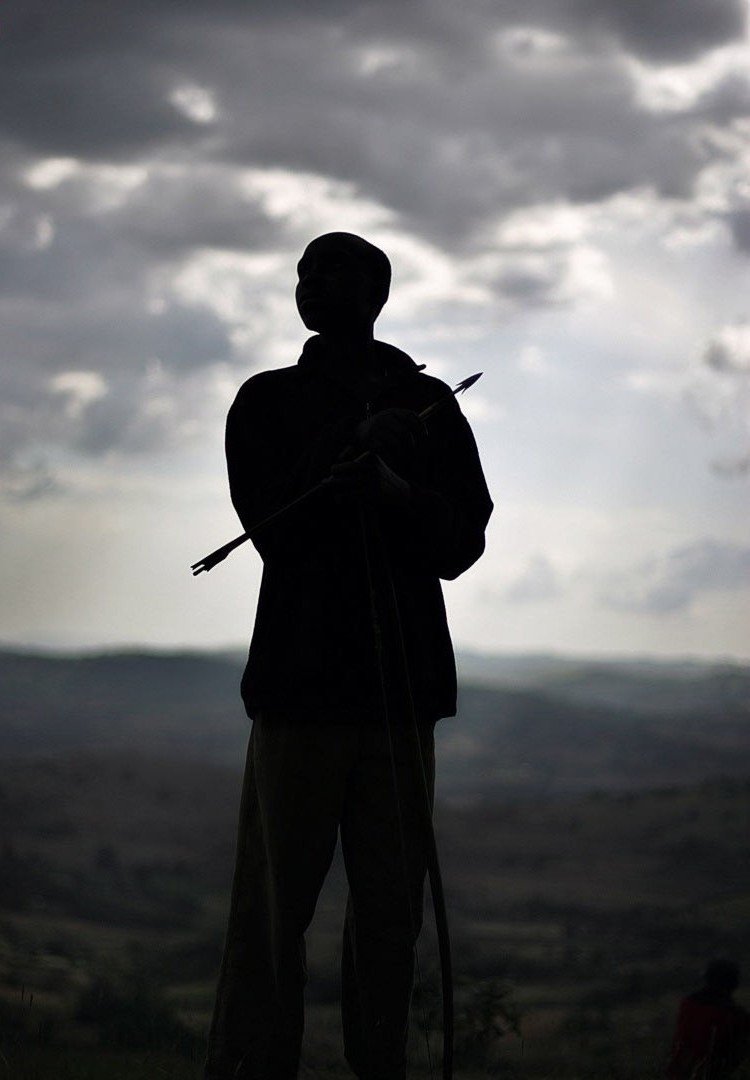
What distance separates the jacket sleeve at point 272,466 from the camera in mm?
3695

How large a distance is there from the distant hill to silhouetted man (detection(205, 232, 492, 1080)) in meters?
45.5

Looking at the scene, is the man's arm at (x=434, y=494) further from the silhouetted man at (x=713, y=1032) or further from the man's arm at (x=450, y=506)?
the silhouetted man at (x=713, y=1032)

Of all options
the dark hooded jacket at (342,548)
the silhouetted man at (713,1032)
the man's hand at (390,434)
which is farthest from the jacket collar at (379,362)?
the silhouetted man at (713,1032)

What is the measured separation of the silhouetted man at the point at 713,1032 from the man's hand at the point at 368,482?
126 inches

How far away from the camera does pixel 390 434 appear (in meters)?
3.58

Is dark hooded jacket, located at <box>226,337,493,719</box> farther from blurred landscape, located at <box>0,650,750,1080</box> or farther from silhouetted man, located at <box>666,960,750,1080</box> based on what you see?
silhouetted man, located at <box>666,960,750,1080</box>

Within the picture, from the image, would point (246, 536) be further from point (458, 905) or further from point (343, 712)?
point (458, 905)

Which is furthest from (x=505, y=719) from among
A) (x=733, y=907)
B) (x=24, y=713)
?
(x=733, y=907)

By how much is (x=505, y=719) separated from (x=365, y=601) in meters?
74.3

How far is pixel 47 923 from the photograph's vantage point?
20.8 meters

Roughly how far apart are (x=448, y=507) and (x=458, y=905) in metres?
23.8

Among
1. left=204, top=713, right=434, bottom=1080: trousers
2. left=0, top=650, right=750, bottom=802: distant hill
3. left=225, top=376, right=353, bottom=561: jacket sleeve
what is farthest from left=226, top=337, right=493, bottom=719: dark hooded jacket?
left=0, top=650, right=750, bottom=802: distant hill

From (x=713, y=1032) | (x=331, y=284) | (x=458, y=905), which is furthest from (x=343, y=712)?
(x=458, y=905)

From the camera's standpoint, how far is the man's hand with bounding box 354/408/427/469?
3.56m
